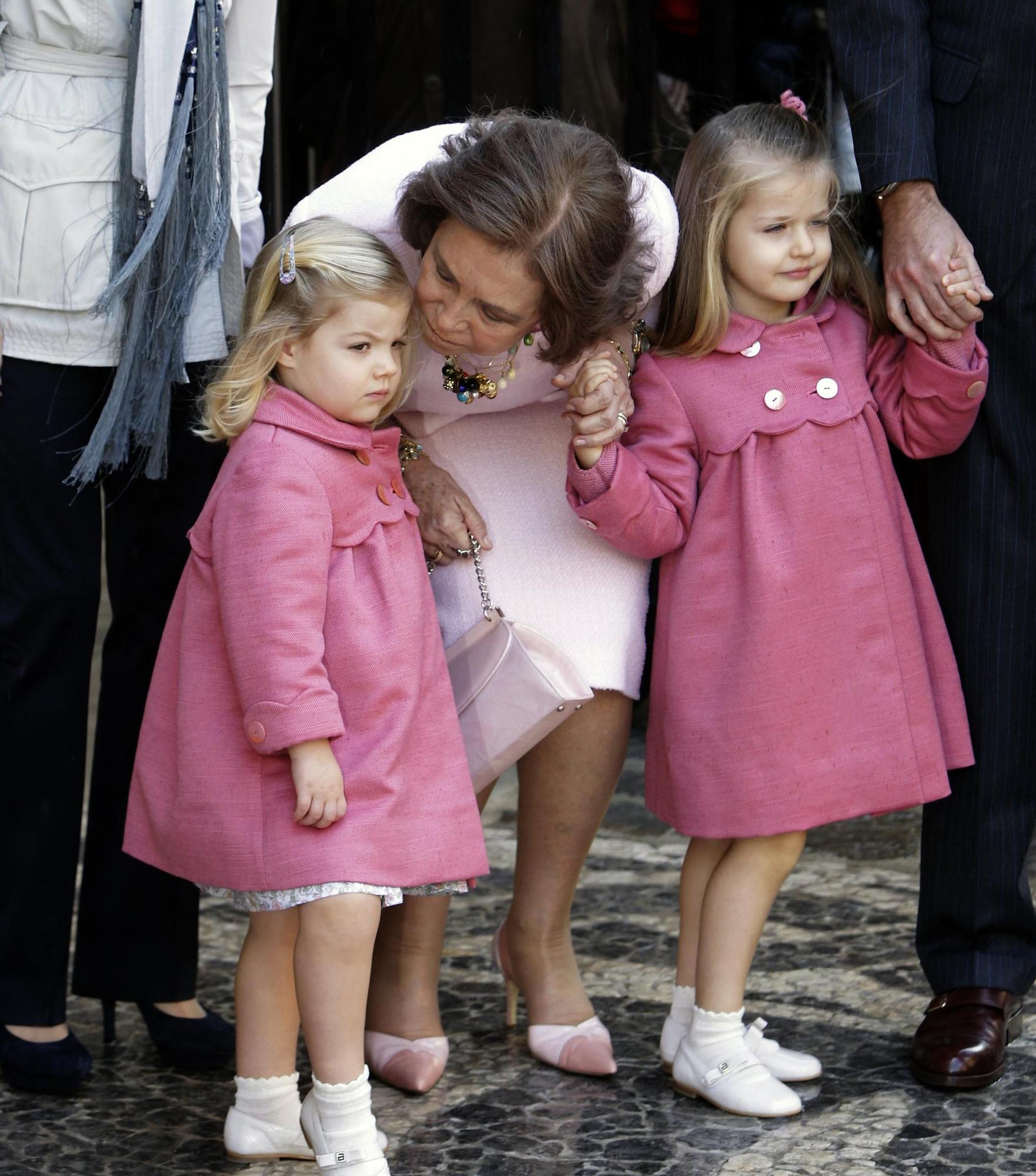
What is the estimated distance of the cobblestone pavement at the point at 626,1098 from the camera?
7.03ft

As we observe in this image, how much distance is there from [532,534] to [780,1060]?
838mm

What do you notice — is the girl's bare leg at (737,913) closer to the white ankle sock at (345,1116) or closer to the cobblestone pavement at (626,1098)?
the cobblestone pavement at (626,1098)

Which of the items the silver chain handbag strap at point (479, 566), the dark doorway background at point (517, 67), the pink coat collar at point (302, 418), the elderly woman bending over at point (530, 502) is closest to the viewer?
the pink coat collar at point (302, 418)

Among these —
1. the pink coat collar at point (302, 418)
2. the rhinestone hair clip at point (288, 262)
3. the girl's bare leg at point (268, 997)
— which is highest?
the rhinestone hair clip at point (288, 262)

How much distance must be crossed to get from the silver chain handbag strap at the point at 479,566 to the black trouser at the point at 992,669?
67cm

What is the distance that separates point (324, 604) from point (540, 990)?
0.79 meters

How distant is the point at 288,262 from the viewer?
6.95 ft

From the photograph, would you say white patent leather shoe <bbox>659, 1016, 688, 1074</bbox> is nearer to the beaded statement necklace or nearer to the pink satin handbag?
the pink satin handbag

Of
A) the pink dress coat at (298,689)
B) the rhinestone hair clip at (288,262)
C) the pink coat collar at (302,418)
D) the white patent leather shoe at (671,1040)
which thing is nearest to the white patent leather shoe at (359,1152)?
Answer: the pink dress coat at (298,689)

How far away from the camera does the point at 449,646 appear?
238cm

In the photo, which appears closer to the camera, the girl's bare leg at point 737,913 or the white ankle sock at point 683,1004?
the girl's bare leg at point 737,913

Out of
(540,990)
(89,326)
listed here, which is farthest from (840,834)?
(89,326)

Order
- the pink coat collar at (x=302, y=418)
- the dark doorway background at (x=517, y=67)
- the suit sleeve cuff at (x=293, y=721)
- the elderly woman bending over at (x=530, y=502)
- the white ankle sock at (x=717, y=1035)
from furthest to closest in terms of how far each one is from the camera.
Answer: the dark doorway background at (x=517, y=67) → the white ankle sock at (x=717, y=1035) → the elderly woman bending over at (x=530, y=502) → the pink coat collar at (x=302, y=418) → the suit sleeve cuff at (x=293, y=721)

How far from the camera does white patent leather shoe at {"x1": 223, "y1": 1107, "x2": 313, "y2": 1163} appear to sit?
2.15m
